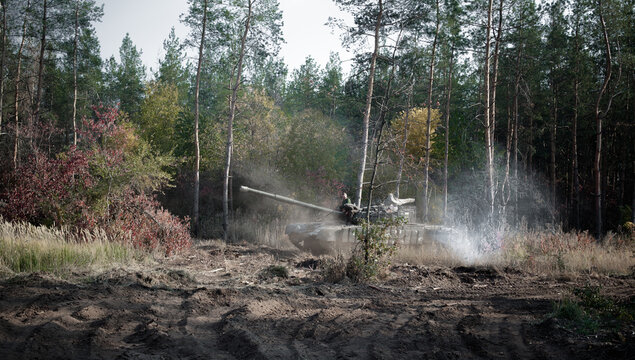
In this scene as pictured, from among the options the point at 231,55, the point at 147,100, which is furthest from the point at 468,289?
the point at 147,100

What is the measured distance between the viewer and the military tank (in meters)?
12.0

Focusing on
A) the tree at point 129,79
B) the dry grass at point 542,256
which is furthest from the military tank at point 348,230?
the tree at point 129,79

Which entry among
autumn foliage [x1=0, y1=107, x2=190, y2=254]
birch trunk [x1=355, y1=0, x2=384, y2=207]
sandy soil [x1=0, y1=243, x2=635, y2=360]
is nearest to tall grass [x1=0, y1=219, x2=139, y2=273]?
sandy soil [x1=0, y1=243, x2=635, y2=360]

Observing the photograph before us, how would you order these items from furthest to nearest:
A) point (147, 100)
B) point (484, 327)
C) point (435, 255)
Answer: point (147, 100), point (435, 255), point (484, 327)

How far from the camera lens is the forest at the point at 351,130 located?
11.4 meters

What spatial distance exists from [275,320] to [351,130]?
29387 millimetres

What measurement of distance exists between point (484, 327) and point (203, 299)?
3896 mm

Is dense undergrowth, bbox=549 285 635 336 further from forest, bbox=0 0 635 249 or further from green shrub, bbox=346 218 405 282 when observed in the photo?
forest, bbox=0 0 635 249

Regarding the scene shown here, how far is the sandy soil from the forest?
4151mm

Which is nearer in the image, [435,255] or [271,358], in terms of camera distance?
[271,358]

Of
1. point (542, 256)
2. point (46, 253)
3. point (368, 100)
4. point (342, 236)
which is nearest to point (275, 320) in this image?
point (46, 253)

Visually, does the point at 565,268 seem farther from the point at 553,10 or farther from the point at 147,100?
the point at 147,100

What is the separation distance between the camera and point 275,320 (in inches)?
211

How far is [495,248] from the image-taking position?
38.9 feet
